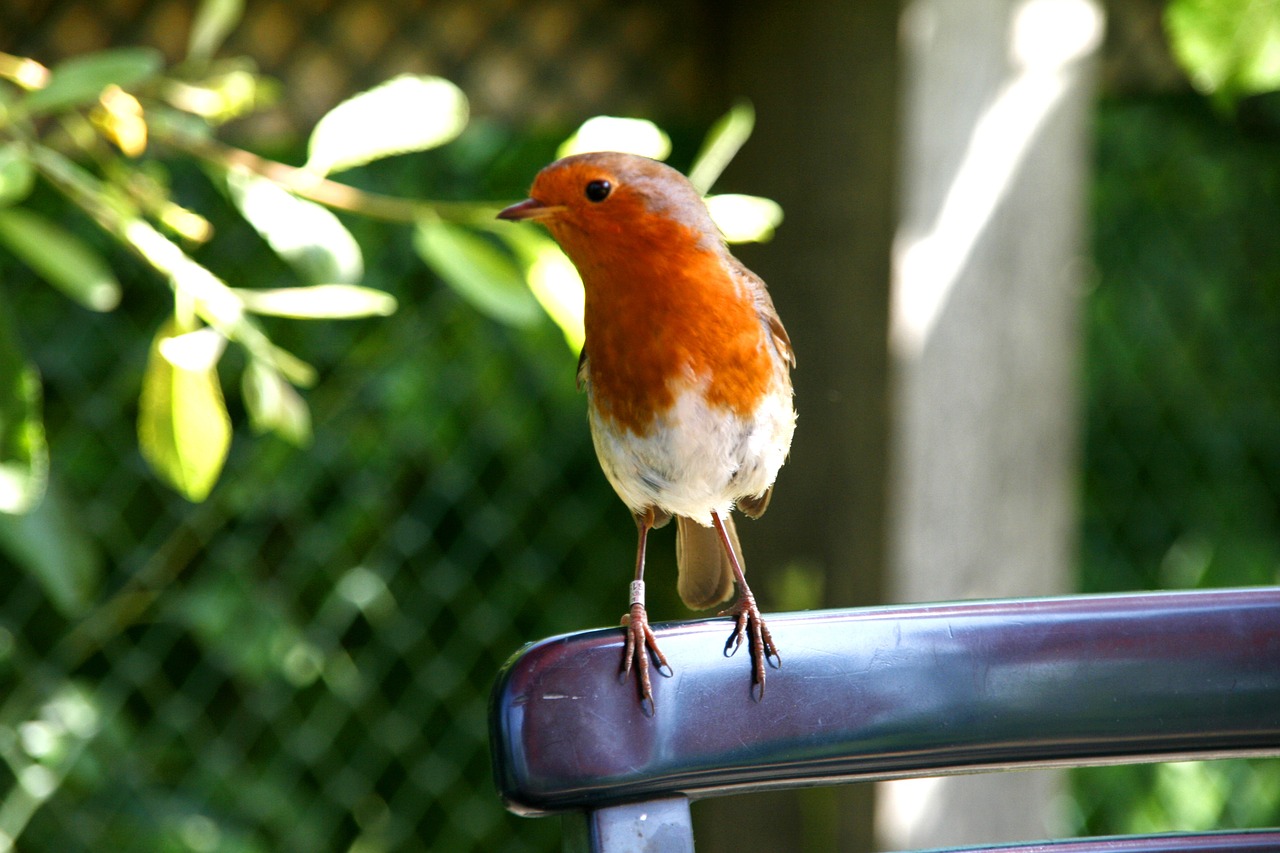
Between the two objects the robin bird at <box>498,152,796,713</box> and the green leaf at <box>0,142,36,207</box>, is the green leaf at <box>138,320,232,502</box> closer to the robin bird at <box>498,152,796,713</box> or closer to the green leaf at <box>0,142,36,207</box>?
the green leaf at <box>0,142,36,207</box>

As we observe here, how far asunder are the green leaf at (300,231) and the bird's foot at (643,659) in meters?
0.52

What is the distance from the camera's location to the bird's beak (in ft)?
4.24

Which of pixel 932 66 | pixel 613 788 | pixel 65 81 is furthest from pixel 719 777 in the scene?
pixel 932 66

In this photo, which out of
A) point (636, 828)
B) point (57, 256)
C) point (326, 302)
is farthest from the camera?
point (57, 256)

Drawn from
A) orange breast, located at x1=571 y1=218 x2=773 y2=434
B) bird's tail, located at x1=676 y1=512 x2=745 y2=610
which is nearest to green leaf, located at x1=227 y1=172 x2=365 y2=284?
orange breast, located at x1=571 y1=218 x2=773 y2=434

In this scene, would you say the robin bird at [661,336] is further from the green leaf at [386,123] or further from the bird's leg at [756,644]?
the bird's leg at [756,644]

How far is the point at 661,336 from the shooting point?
4.25 feet

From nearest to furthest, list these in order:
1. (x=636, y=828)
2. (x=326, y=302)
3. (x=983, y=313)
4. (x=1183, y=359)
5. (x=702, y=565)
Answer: (x=636, y=828) → (x=326, y=302) → (x=702, y=565) → (x=983, y=313) → (x=1183, y=359)

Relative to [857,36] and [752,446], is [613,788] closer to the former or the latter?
[752,446]

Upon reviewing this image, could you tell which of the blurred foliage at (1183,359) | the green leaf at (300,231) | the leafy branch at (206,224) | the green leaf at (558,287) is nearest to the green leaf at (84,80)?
the leafy branch at (206,224)

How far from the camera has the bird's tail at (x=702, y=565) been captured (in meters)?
1.52

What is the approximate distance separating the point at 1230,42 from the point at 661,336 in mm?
976

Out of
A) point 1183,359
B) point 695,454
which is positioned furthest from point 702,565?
point 1183,359

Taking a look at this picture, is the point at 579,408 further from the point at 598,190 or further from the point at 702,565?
the point at 598,190
